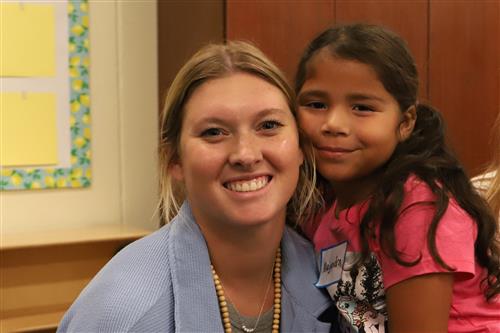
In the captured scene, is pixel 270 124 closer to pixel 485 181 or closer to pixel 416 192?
pixel 416 192

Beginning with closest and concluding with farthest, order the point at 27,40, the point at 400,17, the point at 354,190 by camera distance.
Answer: the point at 354,190 < the point at 27,40 < the point at 400,17

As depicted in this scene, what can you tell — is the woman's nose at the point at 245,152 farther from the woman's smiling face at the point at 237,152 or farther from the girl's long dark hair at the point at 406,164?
the girl's long dark hair at the point at 406,164

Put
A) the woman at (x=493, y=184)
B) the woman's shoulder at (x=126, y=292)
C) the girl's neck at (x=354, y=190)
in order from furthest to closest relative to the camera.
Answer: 1. the woman at (x=493, y=184)
2. the girl's neck at (x=354, y=190)
3. the woman's shoulder at (x=126, y=292)

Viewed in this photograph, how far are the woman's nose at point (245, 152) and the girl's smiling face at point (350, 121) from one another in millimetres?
209

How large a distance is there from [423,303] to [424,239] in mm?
125

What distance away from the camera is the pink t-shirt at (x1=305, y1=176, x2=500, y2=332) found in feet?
3.95

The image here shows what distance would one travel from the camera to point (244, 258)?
4.24 feet

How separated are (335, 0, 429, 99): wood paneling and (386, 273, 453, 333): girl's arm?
1.79 metres

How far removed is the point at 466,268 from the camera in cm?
121

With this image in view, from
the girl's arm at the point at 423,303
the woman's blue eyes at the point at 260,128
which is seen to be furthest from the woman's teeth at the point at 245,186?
the girl's arm at the point at 423,303

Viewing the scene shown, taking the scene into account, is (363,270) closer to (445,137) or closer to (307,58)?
(445,137)

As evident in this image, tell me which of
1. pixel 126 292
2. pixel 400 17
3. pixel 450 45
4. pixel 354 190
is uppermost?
pixel 400 17

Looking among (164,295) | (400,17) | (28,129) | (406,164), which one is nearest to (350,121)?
(406,164)

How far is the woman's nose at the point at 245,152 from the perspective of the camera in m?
1.16
